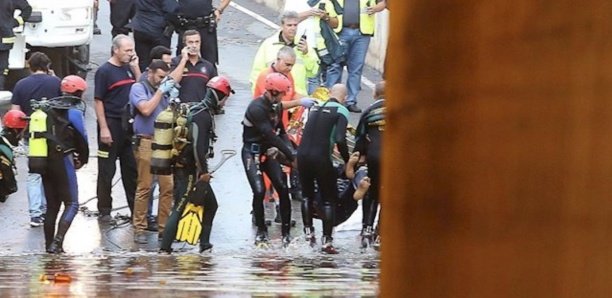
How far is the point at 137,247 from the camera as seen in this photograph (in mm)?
11898

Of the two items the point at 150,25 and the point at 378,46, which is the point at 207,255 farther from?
the point at 378,46

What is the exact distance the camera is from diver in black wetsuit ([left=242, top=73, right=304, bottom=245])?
11.8 meters

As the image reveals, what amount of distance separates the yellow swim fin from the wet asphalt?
0.48ft

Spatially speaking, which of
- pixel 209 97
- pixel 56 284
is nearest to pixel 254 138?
pixel 209 97

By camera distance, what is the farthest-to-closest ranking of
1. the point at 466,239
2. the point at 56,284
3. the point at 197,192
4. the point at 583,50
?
the point at 197,192, the point at 56,284, the point at 466,239, the point at 583,50

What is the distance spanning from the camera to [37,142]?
11023 millimetres

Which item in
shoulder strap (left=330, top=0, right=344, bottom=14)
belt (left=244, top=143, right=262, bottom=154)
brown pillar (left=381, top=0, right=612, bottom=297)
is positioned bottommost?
belt (left=244, top=143, right=262, bottom=154)

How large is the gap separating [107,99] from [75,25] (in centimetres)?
483

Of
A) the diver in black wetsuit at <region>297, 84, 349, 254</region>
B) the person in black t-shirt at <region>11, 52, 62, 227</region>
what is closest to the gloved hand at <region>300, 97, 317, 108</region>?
the diver in black wetsuit at <region>297, 84, 349, 254</region>

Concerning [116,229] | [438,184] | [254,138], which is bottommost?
[116,229]

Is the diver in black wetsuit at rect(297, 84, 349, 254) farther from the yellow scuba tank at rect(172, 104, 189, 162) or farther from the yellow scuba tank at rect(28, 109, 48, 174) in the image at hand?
the yellow scuba tank at rect(28, 109, 48, 174)

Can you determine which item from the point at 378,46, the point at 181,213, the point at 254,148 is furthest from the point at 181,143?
the point at 378,46

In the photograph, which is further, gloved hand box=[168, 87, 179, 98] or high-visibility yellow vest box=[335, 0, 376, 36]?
high-visibility yellow vest box=[335, 0, 376, 36]

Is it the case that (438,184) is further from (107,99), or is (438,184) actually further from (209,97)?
(107,99)
